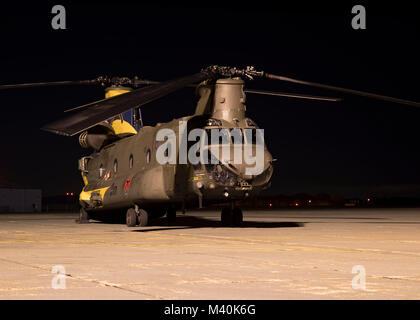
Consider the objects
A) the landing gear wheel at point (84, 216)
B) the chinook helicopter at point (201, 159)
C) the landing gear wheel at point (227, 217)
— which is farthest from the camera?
the landing gear wheel at point (84, 216)

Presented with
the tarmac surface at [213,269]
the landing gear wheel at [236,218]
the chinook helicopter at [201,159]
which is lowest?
the tarmac surface at [213,269]

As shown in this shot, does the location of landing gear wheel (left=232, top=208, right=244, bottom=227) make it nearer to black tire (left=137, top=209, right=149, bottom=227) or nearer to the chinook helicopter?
the chinook helicopter

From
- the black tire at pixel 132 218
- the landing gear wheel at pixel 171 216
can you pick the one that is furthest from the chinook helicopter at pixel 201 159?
the landing gear wheel at pixel 171 216

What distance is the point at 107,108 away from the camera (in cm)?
1755

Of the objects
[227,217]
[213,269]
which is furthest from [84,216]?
[213,269]

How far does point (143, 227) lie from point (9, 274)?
635 inches

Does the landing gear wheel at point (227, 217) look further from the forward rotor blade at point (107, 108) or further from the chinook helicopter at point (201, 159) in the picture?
the forward rotor blade at point (107, 108)

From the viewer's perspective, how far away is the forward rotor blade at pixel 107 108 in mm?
16906

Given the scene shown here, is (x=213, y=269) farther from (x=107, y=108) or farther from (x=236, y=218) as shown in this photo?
(x=236, y=218)

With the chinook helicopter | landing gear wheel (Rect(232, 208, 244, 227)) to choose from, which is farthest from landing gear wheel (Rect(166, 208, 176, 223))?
landing gear wheel (Rect(232, 208, 244, 227))

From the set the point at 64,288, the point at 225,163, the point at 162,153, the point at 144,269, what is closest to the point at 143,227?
the point at 162,153

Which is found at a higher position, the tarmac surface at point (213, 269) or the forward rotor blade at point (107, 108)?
the forward rotor blade at point (107, 108)
